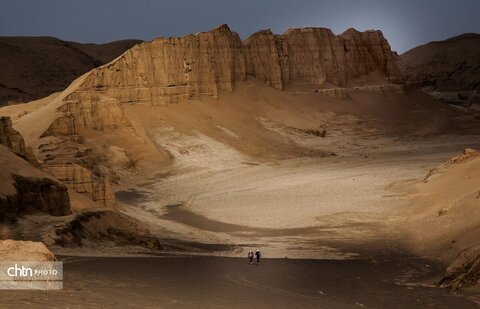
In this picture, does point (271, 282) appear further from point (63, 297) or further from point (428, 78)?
point (428, 78)

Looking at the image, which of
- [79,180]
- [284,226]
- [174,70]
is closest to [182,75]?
[174,70]

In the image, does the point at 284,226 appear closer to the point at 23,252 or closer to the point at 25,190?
the point at 25,190

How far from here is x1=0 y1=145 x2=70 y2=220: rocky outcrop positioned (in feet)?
59.0

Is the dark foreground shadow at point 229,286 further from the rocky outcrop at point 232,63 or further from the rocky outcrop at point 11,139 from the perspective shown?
the rocky outcrop at point 232,63

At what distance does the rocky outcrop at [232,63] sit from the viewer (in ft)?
178

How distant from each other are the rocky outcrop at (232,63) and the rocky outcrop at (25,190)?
3118 cm

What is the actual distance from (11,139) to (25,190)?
4204 millimetres

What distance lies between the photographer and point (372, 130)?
63844 mm

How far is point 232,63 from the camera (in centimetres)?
6297

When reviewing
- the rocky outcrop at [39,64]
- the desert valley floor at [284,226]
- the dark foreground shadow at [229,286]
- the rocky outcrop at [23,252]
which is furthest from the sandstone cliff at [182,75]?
the rocky outcrop at [39,64]

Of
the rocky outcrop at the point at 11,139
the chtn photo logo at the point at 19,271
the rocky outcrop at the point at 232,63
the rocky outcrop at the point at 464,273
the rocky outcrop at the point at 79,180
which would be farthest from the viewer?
the rocky outcrop at the point at 232,63

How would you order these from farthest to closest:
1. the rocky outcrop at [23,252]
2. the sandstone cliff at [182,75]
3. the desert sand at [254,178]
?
the sandstone cliff at [182,75], the desert sand at [254,178], the rocky outcrop at [23,252]

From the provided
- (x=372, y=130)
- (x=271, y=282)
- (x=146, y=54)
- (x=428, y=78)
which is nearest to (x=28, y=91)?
(x=146, y=54)

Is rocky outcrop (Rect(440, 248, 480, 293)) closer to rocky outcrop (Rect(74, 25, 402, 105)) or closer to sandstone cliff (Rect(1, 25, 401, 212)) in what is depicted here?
sandstone cliff (Rect(1, 25, 401, 212))
